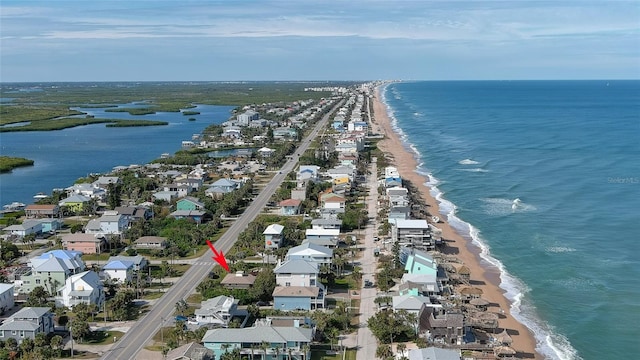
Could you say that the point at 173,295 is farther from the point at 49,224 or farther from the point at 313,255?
the point at 49,224

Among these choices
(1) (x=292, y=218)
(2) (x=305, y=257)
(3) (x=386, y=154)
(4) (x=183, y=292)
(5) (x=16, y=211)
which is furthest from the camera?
(3) (x=386, y=154)

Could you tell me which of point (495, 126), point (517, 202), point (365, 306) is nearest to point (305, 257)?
point (365, 306)

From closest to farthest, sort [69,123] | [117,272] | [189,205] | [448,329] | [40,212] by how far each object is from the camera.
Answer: [448,329]
[117,272]
[40,212]
[189,205]
[69,123]

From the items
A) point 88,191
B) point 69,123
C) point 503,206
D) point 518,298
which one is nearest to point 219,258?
point 518,298

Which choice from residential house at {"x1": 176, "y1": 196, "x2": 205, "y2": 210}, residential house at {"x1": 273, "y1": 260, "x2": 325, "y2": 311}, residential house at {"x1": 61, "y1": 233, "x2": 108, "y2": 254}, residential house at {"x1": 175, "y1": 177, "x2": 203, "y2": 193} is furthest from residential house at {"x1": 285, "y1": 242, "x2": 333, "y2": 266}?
residential house at {"x1": 175, "y1": 177, "x2": 203, "y2": 193}

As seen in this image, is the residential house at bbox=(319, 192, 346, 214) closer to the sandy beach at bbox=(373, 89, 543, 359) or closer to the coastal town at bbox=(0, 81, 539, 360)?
the coastal town at bbox=(0, 81, 539, 360)

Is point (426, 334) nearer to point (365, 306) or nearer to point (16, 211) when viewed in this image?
point (365, 306)

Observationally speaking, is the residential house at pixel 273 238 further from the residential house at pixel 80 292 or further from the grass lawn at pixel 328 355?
the grass lawn at pixel 328 355
